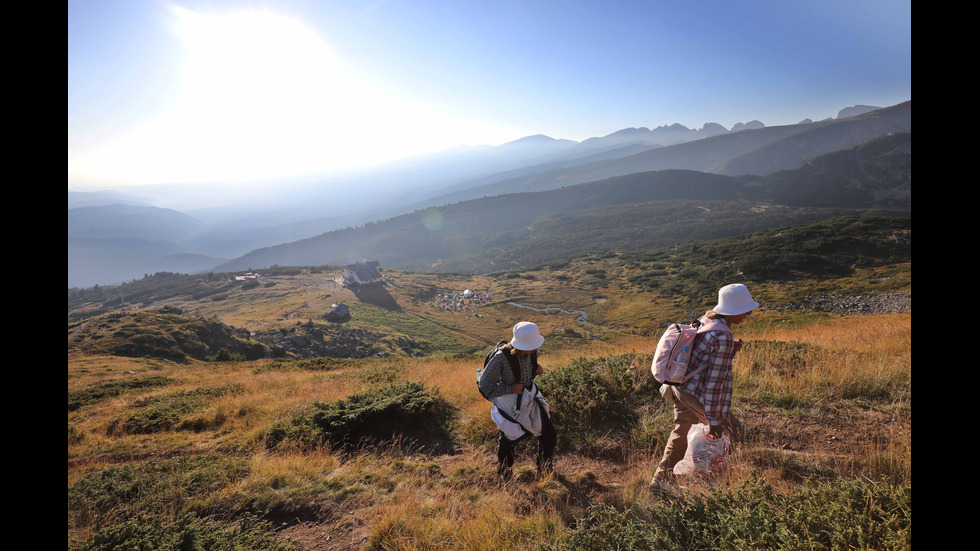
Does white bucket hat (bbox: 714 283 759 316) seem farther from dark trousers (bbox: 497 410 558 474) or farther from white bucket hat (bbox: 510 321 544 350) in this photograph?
dark trousers (bbox: 497 410 558 474)

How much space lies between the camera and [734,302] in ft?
11.7

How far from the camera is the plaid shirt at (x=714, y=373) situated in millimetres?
3441

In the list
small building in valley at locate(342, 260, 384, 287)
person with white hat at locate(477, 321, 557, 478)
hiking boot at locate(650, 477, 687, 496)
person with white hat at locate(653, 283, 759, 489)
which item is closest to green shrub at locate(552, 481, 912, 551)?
hiking boot at locate(650, 477, 687, 496)

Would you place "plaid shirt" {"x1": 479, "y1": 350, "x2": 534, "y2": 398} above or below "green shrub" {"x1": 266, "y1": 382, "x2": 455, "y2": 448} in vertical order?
above

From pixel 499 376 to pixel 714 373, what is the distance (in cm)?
227

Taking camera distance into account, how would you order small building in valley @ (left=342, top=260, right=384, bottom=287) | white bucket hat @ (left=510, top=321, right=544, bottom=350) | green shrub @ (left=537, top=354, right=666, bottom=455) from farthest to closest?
1. small building in valley @ (left=342, top=260, right=384, bottom=287)
2. green shrub @ (left=537, top=354, right=666, bottom=455)
3. white bucket hat @ (left=510, top=321, right=544, bottom=350)

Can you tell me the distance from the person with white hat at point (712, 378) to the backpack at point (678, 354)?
0.03 metres

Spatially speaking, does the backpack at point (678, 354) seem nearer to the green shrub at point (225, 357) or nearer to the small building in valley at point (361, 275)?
the green shrub at point (225, 357)

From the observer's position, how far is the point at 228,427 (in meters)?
7.64

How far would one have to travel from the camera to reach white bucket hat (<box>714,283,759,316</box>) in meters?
3.50

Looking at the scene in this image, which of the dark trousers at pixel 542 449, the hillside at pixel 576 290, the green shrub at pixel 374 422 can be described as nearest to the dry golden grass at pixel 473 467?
the dark trousers at pixel 542 449
